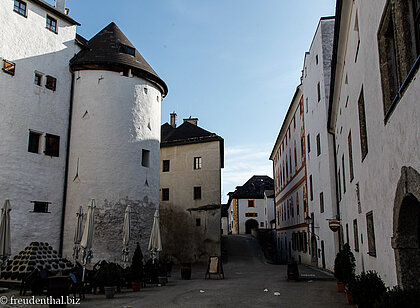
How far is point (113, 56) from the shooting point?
78.6 ft

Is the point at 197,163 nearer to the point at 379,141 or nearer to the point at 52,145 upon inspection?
the point at 52,145

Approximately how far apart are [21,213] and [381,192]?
56.7 feet

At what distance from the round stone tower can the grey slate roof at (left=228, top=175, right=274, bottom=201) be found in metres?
49.3

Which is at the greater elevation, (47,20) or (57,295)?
(47,20)

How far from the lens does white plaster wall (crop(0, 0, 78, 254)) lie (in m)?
19.0

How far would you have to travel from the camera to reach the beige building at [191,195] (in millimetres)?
32906

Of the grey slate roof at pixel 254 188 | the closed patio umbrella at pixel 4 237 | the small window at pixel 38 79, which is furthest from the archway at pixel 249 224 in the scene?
the closed patio umbrella at pixel 4 237

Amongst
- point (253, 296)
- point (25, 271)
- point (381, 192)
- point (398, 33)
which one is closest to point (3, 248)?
point (25, 271)

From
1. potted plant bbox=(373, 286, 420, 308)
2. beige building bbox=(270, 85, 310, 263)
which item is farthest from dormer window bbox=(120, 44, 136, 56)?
potted plant bbox=(373, 286, 420, 308)

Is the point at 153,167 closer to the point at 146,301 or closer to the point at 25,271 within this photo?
the point at 25,271

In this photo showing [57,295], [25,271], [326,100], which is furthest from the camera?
[326,100]

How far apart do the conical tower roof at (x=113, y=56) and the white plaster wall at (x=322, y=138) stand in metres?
10.3

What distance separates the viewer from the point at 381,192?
8.13 m

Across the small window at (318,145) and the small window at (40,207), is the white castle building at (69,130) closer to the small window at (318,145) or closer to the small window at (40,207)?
the small window at (40,207)
